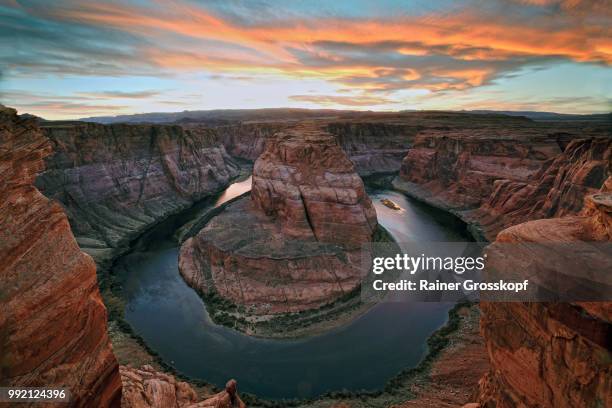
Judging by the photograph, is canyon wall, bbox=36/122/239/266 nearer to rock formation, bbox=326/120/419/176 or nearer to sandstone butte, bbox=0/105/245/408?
sandstone butte, bbox=0/105/245/408

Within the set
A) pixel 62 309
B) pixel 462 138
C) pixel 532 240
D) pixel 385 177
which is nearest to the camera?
pixel 62 309

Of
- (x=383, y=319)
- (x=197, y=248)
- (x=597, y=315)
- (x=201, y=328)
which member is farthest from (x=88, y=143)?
(x=597, y=315)

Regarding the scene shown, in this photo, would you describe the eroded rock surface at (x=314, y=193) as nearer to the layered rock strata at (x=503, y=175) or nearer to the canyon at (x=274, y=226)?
the canyon at (x=274, y=226)

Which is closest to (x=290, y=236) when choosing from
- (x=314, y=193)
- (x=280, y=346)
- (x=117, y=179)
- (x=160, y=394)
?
(x=314, y=193)

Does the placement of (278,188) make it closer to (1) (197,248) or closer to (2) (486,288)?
(1) (197,248)

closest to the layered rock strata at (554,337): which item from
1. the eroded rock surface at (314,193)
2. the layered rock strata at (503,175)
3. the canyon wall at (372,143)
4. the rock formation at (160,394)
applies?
the rock formation at (160,394)
